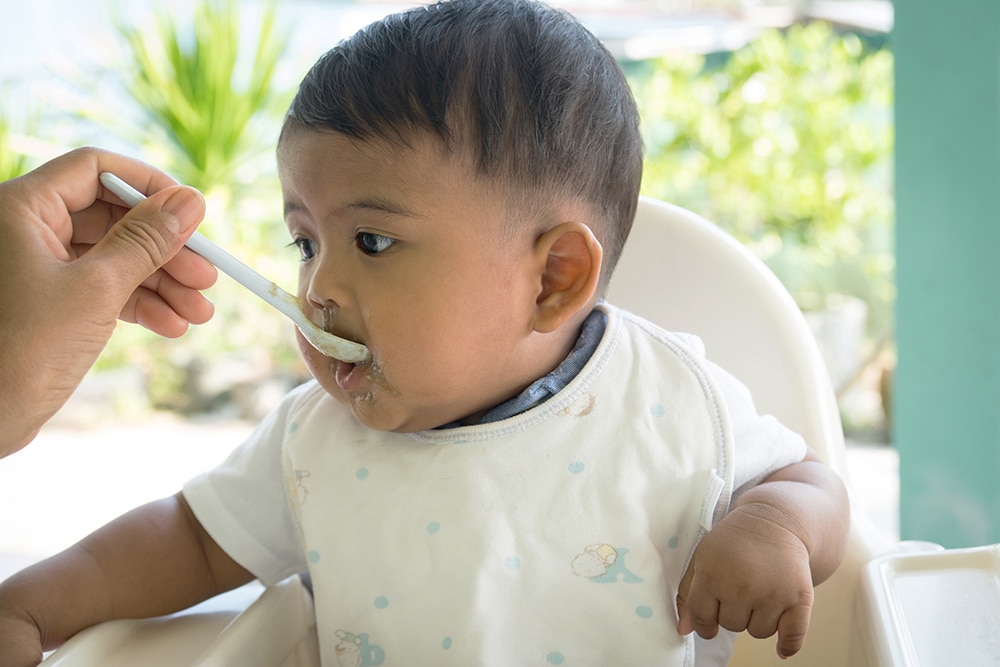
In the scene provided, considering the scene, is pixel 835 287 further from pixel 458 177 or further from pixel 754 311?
pixel 458 177

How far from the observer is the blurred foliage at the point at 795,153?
2965 mm

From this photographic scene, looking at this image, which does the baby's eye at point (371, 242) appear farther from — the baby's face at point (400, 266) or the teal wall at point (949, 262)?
the teal wall at point (949, 262)

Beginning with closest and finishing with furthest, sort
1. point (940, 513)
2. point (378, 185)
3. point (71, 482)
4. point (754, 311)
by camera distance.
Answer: point (378, 185) < point (754, 311) < point (940, 513) < point (71, 482)

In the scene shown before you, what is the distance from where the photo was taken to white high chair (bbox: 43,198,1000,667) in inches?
32.1

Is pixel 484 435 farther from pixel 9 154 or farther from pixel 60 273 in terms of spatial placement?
pixel 9 154

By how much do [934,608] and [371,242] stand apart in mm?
532

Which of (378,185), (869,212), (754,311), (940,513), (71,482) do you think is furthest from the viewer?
(71,482)

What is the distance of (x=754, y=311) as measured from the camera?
1133 millimetres

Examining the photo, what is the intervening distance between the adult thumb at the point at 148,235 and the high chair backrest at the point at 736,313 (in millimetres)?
567

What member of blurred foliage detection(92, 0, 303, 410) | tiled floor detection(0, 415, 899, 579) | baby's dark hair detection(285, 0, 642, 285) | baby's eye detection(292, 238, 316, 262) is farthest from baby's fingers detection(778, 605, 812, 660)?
blurred foliage detection(92, 0, 303, 410)

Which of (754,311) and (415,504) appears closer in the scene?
(415,504)

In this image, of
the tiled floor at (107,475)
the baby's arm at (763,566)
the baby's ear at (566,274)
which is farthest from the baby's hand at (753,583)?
the tiled floor at (107,475)

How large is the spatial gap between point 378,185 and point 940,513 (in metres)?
1.53

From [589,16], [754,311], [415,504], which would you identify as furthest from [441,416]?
[589,16]
